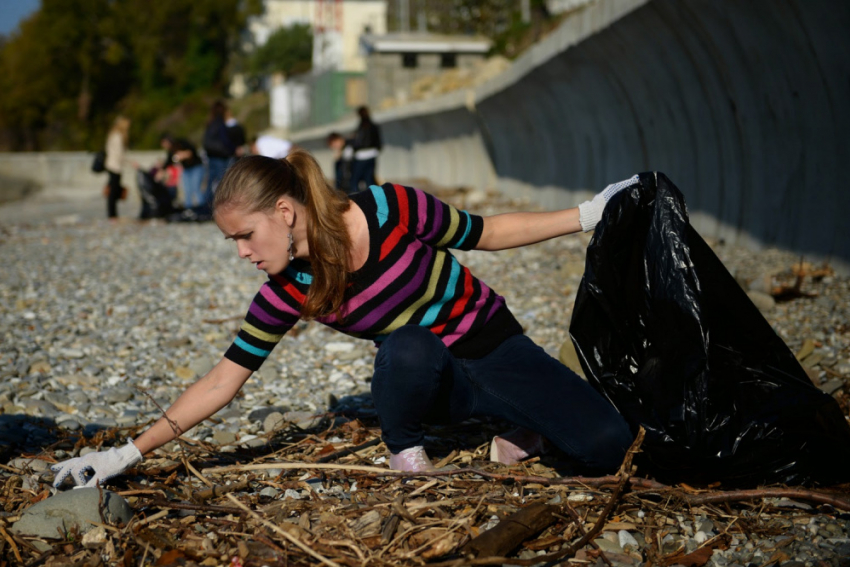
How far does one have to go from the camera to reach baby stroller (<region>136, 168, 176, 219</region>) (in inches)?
602

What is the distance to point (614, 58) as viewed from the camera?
9094 millimetres

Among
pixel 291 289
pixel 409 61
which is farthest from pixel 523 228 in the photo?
pixel 409 61

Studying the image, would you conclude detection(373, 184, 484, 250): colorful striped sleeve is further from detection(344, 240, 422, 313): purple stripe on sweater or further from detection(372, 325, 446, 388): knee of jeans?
detection(372, 325, 446, 388): knee of jeans

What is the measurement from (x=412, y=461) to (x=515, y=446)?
444 millimetres

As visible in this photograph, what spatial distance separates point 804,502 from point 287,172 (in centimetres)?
204

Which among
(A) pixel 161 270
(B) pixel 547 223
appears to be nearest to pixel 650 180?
(B) pixel 547 223

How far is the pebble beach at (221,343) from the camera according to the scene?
378cm

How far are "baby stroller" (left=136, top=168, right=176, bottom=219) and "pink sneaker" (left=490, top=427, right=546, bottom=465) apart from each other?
1312cm

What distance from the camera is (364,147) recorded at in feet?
49.9

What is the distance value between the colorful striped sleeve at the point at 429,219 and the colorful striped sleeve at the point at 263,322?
0.45 meters

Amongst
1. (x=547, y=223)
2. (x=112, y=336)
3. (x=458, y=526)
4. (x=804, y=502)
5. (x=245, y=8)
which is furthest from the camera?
(x=245, y=8)

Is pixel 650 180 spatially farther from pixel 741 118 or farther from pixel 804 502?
pixel 741 118

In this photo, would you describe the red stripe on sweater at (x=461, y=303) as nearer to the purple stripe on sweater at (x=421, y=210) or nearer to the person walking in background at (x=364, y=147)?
the purple stripe on sweater at (x=421, y=210)

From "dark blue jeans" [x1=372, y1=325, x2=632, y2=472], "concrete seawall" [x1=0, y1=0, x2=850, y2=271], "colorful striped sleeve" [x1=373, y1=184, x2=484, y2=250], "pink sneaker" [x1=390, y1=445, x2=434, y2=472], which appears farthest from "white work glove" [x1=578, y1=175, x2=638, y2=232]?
"concrete seawall" [x1=0, y1=0, x2=850, y2=271]
